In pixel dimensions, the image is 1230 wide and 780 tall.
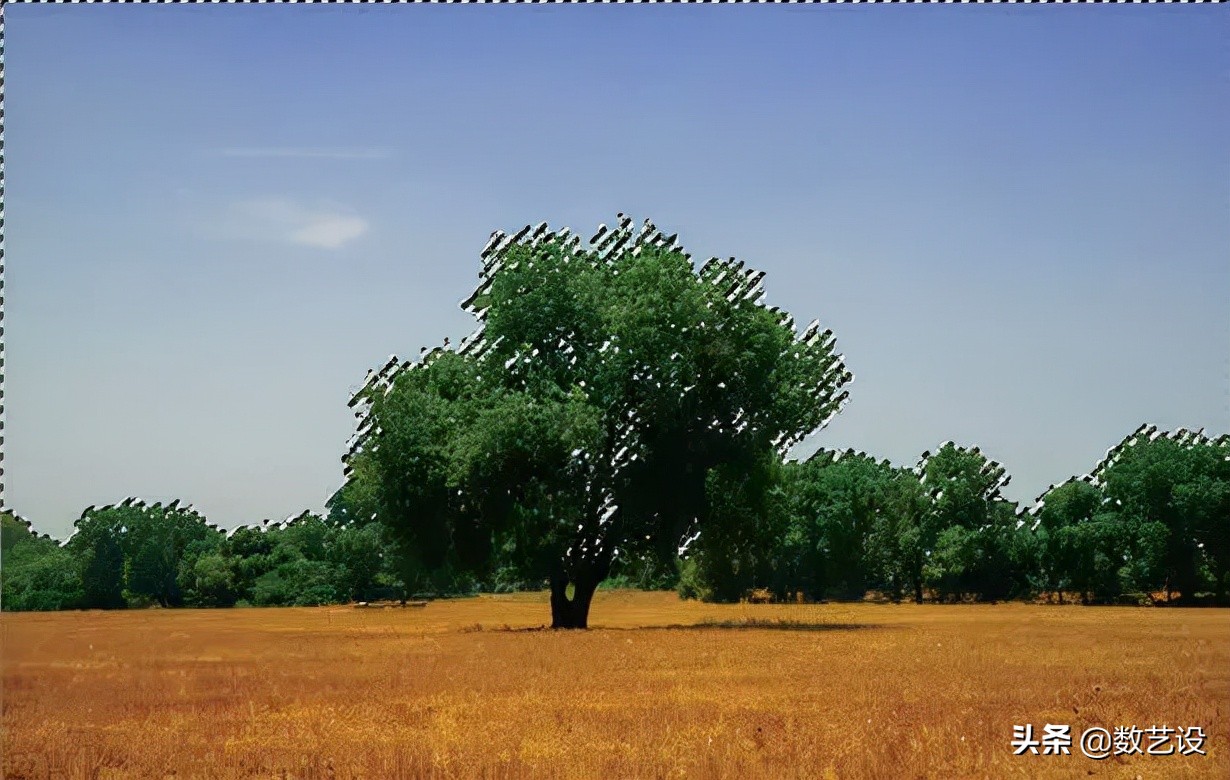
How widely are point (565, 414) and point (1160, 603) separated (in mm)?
75909

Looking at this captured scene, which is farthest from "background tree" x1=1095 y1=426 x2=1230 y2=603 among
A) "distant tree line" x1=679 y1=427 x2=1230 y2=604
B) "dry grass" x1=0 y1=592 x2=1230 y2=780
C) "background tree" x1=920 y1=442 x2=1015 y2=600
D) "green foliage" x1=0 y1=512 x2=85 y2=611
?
"green foliage" x1=0 y1=512 x2=85 y2=611

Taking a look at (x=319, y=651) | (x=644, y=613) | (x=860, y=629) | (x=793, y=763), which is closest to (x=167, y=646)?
(x=319, y=651)

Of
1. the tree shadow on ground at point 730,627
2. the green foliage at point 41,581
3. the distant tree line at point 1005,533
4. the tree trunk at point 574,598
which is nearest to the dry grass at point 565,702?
the green foliage at point 41,581

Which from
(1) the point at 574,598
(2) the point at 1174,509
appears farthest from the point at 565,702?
(2) the point at 1174,509

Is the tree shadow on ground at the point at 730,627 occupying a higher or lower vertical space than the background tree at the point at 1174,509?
lower

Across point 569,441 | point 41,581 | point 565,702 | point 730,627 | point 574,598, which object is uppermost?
point 569,441

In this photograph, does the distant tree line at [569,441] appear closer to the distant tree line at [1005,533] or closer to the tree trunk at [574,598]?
the tree trunk at [574,598]

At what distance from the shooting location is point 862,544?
128m

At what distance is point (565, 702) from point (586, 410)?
1160 inches

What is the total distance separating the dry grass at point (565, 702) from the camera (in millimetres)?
19438

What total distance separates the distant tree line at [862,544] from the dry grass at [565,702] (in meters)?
11.8

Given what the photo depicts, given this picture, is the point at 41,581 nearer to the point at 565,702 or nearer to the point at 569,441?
the point at 569,441

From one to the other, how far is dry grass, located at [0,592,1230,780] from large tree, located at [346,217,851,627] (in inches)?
346

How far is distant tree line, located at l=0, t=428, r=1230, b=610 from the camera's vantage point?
60.8m
